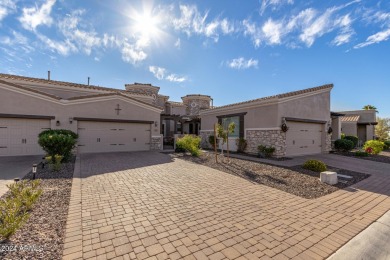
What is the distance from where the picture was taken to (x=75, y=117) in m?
13.0

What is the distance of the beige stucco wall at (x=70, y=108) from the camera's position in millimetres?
11328

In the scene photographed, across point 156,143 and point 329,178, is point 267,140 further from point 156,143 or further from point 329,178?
point 156,143

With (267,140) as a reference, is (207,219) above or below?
below

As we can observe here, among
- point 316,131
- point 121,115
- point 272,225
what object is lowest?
point 272,225

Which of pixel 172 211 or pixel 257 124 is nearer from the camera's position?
pixel 172 211

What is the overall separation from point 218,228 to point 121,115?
13134 millimetres

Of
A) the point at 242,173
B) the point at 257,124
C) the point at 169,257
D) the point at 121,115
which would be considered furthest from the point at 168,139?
the point at 169,257

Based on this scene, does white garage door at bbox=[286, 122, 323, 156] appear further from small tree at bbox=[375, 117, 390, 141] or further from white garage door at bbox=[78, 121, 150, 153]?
small tree at bbox=[375, 117, 390, 141]

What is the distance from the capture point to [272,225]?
382 centimetres

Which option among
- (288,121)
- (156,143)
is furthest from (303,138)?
(156,143)

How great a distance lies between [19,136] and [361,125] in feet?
120

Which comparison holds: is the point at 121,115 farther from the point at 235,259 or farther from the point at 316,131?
the point at 316,131

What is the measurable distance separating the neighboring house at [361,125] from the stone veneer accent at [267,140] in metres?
17.7

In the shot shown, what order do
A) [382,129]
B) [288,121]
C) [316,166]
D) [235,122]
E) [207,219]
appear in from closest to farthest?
[207,219], [316,166], [288,121], [235,122], [382,129]
